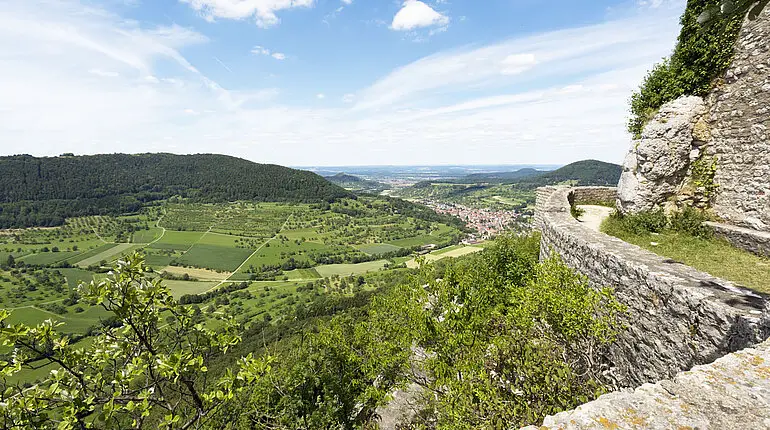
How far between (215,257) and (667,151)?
332ft

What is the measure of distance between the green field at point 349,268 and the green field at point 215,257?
23055 mm

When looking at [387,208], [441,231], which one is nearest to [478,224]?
[441,231]

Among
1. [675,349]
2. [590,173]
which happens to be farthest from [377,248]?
[590,173]

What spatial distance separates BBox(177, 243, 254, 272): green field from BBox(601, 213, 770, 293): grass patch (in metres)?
89.8

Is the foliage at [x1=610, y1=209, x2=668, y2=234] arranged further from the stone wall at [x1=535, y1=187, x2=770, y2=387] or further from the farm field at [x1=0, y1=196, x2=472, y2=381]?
the farm field at [x1=0, y1=196, x2=472, y2=381]

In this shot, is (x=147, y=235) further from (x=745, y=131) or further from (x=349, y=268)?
(x=745, y=131)

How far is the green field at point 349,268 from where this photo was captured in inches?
3265

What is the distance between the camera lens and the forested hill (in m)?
134

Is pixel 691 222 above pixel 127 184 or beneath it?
above

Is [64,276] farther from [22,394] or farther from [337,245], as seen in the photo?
[22,394]

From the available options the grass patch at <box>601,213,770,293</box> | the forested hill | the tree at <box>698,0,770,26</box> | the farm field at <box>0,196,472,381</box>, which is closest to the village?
the farm field at <box>0,196,472,381</box>

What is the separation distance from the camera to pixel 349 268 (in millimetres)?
87188

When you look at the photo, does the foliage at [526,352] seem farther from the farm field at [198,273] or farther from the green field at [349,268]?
the farm field at [198,273]

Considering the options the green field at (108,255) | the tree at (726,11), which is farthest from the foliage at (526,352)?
the green field at (108,255)
